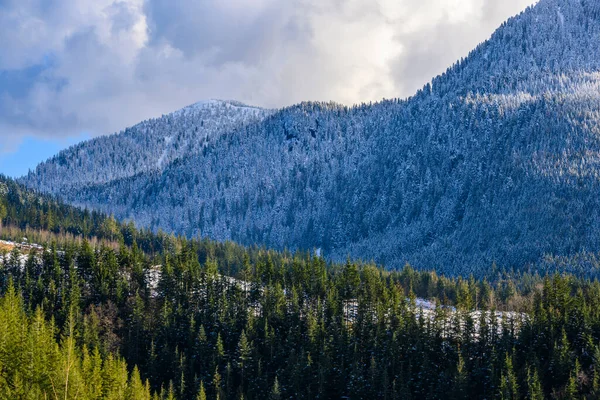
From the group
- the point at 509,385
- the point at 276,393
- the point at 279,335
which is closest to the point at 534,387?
the point at 509,385

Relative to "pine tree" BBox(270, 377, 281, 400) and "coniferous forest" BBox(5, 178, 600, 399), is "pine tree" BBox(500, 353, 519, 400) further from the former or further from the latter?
"pine tree" BBox(270, 377, 281, 400)

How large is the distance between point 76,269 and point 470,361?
95.6m

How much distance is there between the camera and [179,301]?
176 meters

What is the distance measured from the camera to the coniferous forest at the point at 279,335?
136 meters

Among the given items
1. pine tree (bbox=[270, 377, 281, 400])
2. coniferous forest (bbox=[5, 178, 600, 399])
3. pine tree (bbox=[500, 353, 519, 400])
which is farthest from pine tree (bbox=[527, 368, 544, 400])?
pine tree (bbox=[270, 377, 281, 400])

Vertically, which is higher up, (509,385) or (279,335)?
(279,335)

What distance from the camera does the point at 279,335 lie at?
525ft

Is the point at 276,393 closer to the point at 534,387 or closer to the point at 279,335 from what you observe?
the point at 279,335

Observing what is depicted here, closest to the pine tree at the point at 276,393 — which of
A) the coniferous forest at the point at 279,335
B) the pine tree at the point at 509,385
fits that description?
the coniferous forest at the point at 279,335

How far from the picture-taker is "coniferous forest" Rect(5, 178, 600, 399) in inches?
5344

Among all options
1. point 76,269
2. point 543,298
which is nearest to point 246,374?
point 76,269

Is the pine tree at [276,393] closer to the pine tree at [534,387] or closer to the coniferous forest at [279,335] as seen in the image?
the coniferous forest at [279,335]

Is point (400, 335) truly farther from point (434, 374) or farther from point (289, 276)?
point (289, 276)

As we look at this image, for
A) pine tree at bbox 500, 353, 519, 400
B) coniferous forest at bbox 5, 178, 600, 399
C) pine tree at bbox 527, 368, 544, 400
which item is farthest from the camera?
coniferous forest at bbox 5, 178, 600, 399
